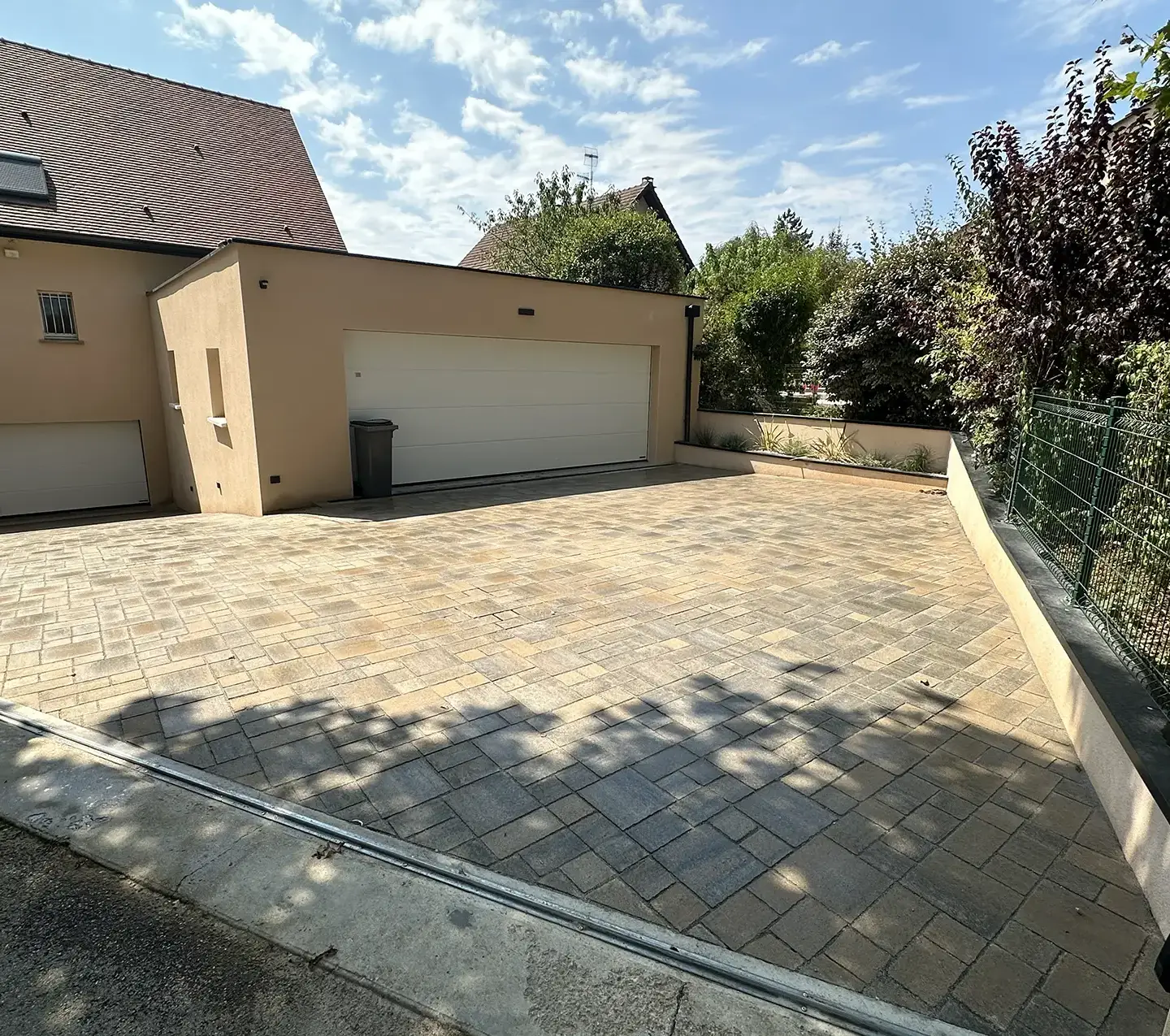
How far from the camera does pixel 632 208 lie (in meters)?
23.5

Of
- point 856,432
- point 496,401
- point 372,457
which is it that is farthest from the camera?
point 856,432

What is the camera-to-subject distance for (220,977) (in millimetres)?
2010

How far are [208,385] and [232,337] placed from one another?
1671 mm

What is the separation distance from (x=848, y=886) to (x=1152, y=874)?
1.03 metres

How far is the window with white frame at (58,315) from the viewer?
12.6 meters

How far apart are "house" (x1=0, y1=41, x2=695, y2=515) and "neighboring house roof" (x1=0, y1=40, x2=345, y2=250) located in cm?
5

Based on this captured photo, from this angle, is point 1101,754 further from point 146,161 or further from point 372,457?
point 146,161

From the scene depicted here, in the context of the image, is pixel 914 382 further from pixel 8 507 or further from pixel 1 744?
pixel 8 507

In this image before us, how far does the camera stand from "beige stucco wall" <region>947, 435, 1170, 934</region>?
7.55ft

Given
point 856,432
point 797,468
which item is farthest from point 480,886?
point 856,432

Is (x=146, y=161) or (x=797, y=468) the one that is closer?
(x=797, y=468)

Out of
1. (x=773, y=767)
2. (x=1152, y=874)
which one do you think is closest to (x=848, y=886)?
(x=773, y=767)

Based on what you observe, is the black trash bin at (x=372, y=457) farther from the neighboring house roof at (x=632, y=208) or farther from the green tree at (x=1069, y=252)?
the neighboring house roof at (x=632, y=208)

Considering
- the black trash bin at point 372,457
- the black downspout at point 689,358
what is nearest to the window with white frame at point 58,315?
the black trash bin at point 372,457
